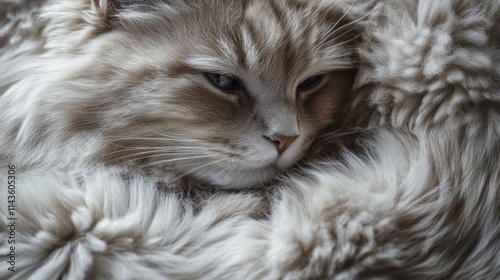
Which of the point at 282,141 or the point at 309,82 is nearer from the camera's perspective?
the point at 282,141

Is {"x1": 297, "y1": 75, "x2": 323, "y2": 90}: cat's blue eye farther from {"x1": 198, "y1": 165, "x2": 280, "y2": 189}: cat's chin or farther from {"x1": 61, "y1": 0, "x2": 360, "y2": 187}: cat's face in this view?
{"x1": 198, "y1": 165, "x2": 280, "y2": 189}: cat's chin

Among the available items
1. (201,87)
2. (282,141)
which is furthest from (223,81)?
(282,141)

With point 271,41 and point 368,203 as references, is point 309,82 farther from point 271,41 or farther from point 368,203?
point 368,203

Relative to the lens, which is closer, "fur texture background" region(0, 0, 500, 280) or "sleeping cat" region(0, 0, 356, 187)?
"fur texture background" region(0, 0, 500, 280)

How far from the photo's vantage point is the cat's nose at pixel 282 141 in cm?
127

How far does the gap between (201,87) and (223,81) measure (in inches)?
Result: 2.3

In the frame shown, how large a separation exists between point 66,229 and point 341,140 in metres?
0.68

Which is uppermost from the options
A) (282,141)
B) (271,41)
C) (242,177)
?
(271,41)

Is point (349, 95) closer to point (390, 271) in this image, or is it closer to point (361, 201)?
point (361, 201)

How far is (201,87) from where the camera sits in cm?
129

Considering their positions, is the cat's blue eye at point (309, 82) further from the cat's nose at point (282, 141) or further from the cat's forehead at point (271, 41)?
the cat's nose at point (282, 141)

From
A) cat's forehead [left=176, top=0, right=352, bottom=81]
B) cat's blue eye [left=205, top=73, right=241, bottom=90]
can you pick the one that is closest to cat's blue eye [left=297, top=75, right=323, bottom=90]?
cat's forehead [left=176, top=0, right=352, bottom=81]

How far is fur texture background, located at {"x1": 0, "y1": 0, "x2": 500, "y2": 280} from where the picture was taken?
1056mm

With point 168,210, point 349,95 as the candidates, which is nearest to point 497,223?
point 349,95
